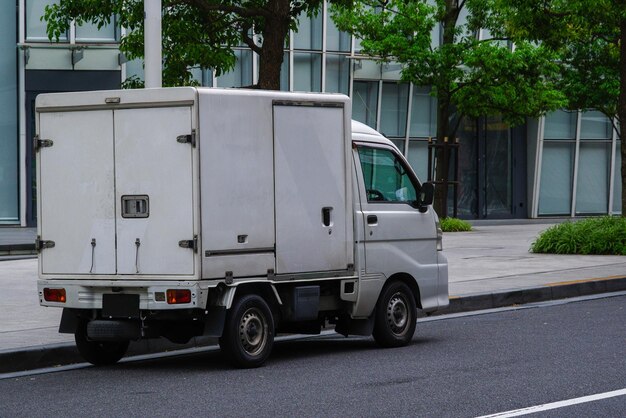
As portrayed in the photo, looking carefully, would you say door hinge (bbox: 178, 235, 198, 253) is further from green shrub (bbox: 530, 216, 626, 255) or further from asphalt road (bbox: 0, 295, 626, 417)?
green shrub (bbox: 530, 216, 626, 255)

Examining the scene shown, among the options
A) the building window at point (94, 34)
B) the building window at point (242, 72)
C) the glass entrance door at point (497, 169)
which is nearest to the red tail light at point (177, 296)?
the building window at point (94, 34)

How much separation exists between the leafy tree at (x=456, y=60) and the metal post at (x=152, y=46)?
20045mm

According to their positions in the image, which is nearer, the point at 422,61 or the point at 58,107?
the point at 58,107

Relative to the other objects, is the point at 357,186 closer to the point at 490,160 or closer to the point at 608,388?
the point at 608,388

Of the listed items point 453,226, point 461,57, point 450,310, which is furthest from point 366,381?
point 461,57

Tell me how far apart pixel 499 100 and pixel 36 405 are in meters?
26.1

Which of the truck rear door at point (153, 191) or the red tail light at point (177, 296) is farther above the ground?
the truck rear door at point (153, 191)

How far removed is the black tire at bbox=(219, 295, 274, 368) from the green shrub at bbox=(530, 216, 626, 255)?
1339cm

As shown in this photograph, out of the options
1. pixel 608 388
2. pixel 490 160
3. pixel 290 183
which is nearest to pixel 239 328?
pixel 290 183

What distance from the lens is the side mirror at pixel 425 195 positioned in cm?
1234

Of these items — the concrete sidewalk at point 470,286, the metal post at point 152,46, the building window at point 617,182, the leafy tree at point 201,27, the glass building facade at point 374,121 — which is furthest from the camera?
the building window at point 617,182

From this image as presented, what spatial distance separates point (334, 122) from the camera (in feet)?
37.6

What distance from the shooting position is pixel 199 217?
33.4 ft

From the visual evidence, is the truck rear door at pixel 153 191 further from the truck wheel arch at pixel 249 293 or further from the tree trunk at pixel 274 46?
the tree trunk at pixel 274 46
